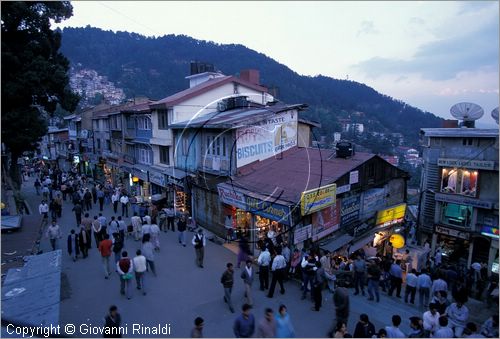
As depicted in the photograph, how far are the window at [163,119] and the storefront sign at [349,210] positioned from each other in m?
15.7

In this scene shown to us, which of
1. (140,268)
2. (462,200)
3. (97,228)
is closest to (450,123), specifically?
(462,200)

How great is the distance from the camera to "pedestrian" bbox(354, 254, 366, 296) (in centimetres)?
1277

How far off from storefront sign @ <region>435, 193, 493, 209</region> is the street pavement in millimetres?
10751

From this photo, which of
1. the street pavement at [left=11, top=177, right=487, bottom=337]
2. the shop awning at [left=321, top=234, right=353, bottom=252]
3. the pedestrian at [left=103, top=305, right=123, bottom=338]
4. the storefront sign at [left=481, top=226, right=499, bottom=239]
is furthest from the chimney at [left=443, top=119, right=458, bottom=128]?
the pedestrian at [left=103, top=305, right=123, bottom=338]

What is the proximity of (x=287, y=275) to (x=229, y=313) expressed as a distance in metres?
3.78

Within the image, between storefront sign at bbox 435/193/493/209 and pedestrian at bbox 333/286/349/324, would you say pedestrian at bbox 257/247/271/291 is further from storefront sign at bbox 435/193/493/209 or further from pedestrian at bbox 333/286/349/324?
storefront sign at bbox 435/193/493/209

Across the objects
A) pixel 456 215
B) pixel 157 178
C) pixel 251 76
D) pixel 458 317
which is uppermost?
pixel 251 76

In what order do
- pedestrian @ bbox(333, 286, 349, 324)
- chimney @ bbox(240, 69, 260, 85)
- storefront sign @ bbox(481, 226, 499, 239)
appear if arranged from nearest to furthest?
pedestrian @ bbox(333, 286, 349, 324), storefront sign @ bbox(481, 226, 499, 239), chimney @ bbox(240, 69, 260, 85)

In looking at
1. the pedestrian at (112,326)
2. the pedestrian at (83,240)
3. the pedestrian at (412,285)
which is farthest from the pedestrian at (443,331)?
the pedestrian at (83,240)

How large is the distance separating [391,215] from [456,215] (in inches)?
173

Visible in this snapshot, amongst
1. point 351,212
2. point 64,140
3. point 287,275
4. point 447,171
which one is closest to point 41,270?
point 287,275

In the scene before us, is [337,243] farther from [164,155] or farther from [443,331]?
[164,155]

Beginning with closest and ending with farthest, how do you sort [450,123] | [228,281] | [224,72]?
[228,281] < [450,123] < [224,72]

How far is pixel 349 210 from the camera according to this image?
726 inches
